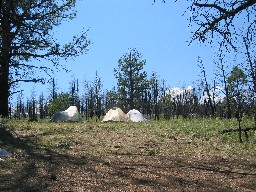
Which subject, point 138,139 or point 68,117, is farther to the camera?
point 68,117

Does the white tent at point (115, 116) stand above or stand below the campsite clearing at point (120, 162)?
above

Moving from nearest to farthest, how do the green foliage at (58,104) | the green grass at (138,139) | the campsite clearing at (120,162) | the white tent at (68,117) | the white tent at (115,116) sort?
1. the campsite clearing at (120,162)
2. the green grass at (138,139)
3. the white tent at (68,117)
4. the white tent at (115,116)
5. the green foliage at (58,104)

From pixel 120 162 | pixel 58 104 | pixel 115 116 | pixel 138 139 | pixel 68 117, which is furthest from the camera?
pixel 58 104

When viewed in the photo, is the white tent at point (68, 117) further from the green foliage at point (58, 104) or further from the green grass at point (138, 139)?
the green foliage at point (58, 104)

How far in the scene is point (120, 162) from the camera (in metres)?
9.43

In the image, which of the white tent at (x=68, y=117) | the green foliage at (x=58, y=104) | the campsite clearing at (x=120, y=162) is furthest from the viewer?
the green foliage at (x=58, y=104)

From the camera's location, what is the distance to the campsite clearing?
7.33 meters

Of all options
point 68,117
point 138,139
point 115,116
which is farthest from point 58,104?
point 138,139

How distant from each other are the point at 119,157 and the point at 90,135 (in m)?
4.29

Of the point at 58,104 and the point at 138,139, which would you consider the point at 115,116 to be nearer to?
the point at 138,139

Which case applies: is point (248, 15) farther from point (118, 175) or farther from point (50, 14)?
point (50, 14)

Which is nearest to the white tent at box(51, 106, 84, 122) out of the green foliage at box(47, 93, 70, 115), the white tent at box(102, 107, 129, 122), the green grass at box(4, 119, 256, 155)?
the white tent at box(102, 107, 129, 122)

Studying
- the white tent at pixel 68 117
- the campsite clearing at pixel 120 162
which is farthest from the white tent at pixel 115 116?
the campsite clearing at pixel 120 162

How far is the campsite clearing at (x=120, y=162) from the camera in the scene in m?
7.33
